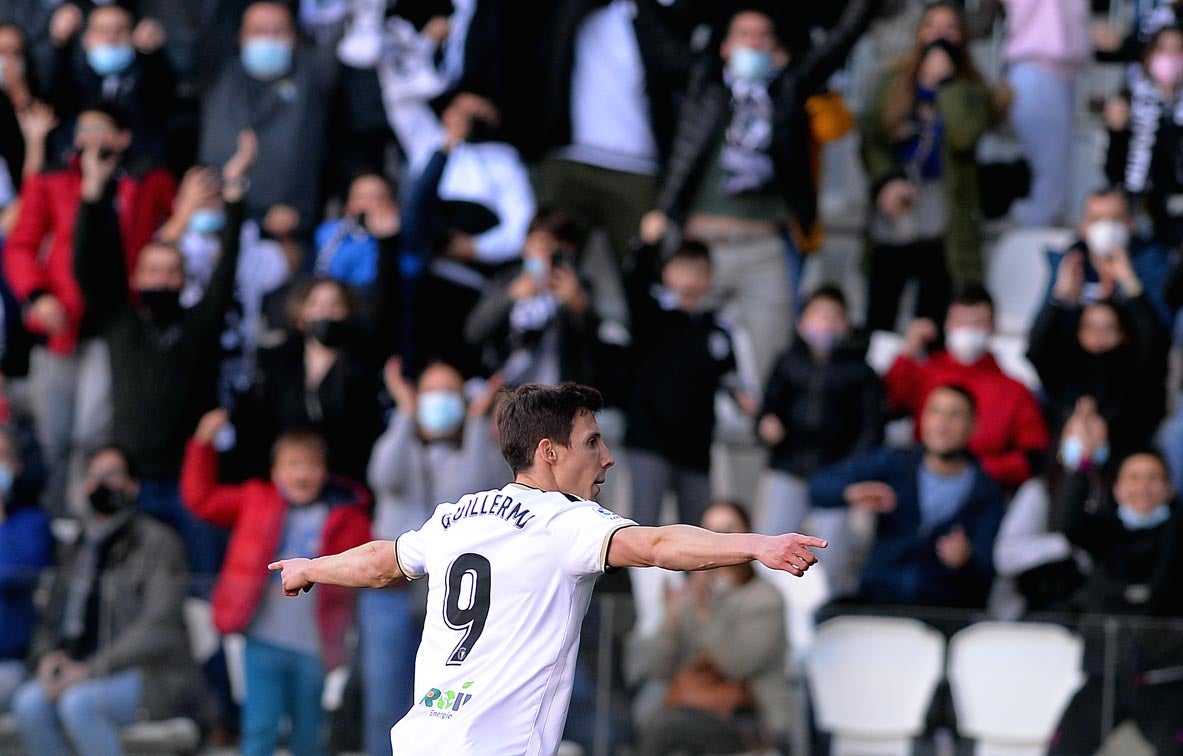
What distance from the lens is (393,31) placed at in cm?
1355

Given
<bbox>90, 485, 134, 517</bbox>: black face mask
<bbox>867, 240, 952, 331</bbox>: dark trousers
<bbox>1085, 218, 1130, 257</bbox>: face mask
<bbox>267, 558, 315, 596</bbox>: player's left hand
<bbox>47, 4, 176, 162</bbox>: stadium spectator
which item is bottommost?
<bbox>90, 485, 134, 517</bbox>: black face mask

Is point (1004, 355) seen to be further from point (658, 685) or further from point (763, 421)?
point (658, 685)

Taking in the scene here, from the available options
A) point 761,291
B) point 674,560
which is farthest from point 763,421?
point 674,560

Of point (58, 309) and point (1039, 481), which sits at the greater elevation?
point (58, 309)

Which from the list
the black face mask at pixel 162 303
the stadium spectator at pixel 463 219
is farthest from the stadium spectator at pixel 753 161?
the black face mask at pixel 162 303

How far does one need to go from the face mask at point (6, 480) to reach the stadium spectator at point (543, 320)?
2629 millimetres

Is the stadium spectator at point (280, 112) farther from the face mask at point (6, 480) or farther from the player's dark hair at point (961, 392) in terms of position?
the player's dark hair at point (961, 392)

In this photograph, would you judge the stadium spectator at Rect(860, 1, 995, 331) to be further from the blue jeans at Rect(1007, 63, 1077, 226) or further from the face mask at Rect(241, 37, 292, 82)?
the face mask at Rect(241, 37, 292, 82)

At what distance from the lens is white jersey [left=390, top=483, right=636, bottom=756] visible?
6.37 metres

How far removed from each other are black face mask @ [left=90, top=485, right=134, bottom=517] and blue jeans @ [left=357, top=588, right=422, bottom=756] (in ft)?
5.55

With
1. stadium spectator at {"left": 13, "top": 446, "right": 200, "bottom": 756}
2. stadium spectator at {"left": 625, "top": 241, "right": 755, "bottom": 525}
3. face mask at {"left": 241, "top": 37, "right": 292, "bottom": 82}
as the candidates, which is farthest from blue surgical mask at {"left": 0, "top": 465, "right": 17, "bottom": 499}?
stadium spectator at {"left": 625, "top": 241, "right": 755, "bottom": 525}

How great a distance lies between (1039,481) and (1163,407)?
80cm

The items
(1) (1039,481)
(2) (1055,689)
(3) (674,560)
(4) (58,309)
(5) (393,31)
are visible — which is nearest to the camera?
(3) (674,560)

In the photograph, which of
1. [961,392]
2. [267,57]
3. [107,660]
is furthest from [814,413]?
[267,57]
